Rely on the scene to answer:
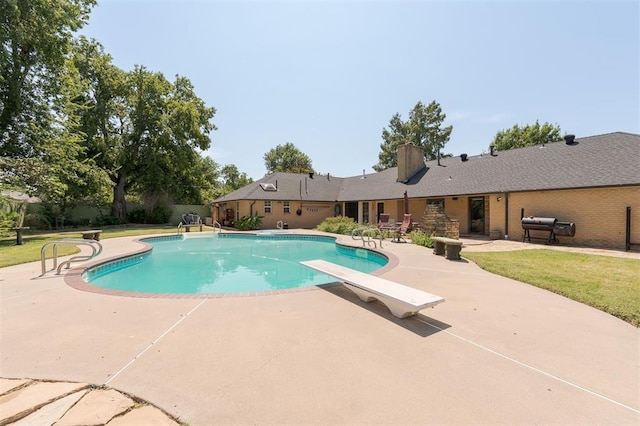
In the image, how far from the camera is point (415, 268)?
23.8 ft

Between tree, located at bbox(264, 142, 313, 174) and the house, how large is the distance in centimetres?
2686

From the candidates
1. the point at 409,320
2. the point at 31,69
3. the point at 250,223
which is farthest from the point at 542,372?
the point at 31,69

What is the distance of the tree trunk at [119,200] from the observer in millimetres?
26000

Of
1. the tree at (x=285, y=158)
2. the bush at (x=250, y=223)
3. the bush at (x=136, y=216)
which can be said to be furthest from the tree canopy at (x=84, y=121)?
the tree at (x=285, y=158)

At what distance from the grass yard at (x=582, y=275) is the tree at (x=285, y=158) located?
147 ft

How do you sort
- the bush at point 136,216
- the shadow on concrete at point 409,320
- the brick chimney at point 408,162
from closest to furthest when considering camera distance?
the shadow on concrete at point 409,320 < the brick chimney at point 408,162 < the bush at point 136,216

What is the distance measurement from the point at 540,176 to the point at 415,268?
1116 cm

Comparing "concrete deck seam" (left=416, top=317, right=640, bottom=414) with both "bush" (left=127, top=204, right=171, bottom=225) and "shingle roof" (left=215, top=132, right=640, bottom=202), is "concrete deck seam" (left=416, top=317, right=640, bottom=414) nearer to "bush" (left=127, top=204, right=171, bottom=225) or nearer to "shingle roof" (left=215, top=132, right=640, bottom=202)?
"shingle roof" (left=215, top=132, right=640, bottom=202)

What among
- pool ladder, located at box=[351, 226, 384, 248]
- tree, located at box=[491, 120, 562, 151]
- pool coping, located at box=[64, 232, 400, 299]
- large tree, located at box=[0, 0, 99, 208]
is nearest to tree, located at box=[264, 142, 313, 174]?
tree, located at box=[491, 120, 562, 151]

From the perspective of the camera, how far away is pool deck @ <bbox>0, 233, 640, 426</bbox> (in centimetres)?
213

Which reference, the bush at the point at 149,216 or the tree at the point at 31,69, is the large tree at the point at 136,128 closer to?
the bush at the point at 149,216

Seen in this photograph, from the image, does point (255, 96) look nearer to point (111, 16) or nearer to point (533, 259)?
point (111, 16)

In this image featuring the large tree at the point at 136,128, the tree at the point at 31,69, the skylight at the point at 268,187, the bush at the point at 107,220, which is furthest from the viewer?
the large tree at the point at 136,128

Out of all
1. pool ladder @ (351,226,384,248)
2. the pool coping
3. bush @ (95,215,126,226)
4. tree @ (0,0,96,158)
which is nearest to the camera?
the pool coping
